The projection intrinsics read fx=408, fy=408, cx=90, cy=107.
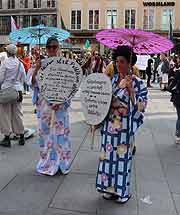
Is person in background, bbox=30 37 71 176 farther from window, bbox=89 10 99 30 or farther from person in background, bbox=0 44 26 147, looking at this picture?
window, bbox=89 10 99 30

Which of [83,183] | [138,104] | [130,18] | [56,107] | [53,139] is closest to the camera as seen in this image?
[138,104]

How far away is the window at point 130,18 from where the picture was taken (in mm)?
45688

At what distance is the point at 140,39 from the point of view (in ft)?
14.3

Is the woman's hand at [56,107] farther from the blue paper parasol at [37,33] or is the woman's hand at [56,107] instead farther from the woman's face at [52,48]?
the blue paper parasol at [37,33]

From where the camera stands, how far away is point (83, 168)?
548 centimetres

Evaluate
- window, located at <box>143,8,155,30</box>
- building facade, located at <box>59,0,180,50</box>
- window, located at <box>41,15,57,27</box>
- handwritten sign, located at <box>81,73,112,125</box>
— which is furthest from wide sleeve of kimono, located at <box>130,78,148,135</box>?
window, located at <box>41,15,57,27</box>

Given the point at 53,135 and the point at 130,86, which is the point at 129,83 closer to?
the point at 130,86

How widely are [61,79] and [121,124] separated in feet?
4.30

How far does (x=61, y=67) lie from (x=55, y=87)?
0.85ft

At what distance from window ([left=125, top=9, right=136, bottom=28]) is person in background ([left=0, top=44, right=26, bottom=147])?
40299 mm

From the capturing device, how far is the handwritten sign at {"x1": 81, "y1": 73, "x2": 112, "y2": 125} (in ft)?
13.5

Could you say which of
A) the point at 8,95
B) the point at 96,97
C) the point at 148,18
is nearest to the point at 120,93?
the point at 96,97

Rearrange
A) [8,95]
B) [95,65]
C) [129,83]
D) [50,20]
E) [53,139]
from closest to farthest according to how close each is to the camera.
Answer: [129,83], [53,139], [8,95], [95,65], [50,20]

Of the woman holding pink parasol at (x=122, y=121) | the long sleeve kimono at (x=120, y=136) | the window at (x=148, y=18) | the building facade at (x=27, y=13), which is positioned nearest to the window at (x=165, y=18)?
the window at (x=148, y=18)
